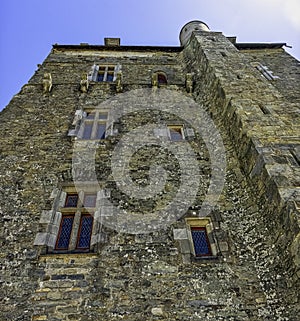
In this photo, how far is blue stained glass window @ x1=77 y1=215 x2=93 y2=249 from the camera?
5347 mm

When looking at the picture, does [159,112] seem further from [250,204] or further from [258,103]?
[250,204]

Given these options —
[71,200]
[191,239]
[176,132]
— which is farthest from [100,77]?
[191,239]

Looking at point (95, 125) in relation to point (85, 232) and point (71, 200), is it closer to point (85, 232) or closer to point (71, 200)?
point (71, 200)

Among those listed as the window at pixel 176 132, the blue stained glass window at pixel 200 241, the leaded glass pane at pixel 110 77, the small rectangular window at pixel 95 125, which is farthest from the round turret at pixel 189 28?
the blue stained glass window at pixel 200 241

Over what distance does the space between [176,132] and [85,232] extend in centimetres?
394

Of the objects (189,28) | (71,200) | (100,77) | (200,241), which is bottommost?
(200,241)

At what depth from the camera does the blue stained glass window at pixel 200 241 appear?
5.26m

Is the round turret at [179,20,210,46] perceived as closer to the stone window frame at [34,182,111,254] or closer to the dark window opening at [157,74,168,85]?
the dark window opening at [157,74,168,85]

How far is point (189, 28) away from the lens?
1377 centimetres

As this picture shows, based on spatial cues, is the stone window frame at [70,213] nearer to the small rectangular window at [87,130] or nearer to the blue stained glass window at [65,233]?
the blue stained glass window at [65,233]

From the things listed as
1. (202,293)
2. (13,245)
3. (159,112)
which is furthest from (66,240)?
(159,112)

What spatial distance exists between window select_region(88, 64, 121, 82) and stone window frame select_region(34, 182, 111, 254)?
5.50 m

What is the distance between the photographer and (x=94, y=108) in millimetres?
8828

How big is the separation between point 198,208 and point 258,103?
3058 mm
